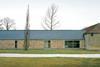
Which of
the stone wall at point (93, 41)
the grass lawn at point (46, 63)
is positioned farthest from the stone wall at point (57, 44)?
the grass lawn at point (46, 63)

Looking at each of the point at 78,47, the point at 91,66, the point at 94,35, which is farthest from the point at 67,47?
the point at 91,66

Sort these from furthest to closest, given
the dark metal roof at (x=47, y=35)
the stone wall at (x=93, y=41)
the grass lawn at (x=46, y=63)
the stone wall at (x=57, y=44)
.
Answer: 1. the dark metal roof at (x=47, y=35)
2. the stone wall at (x=57, y=44)
3. the stone wall at (x=93, y=41)
4. the grass lawn at (x=46, y=63)

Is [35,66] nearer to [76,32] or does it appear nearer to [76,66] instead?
[76,66]

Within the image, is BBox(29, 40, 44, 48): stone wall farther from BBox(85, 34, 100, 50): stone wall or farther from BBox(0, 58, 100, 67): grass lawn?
BBox(0, 58, 100, 67): grass lawn

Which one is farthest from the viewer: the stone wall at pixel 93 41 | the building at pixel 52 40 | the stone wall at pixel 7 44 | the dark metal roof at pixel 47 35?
the dark metal roof at pixel 47 35

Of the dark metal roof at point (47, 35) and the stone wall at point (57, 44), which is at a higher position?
the dark metal roof at point (47, 35)

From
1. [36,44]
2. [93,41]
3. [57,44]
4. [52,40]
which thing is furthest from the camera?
[52,40]

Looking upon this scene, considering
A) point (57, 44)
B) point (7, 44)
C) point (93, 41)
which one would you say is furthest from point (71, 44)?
point (7, 44)

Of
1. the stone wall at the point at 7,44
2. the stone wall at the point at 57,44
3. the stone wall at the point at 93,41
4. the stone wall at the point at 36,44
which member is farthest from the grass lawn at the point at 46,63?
the stone wall at the point at 7,44

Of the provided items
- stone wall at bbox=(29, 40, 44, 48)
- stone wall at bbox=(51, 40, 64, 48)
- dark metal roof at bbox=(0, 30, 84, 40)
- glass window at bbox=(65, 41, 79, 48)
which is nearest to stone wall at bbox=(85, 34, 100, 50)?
glass window at bbox=(65, 41, 79, 48)

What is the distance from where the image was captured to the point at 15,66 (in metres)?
20.8

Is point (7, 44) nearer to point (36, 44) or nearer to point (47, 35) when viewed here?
point (36, 44)

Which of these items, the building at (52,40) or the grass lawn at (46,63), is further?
the building at (52,40)

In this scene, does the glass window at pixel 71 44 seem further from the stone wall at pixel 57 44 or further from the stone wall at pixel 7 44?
the stone wall at pixel 7 44
